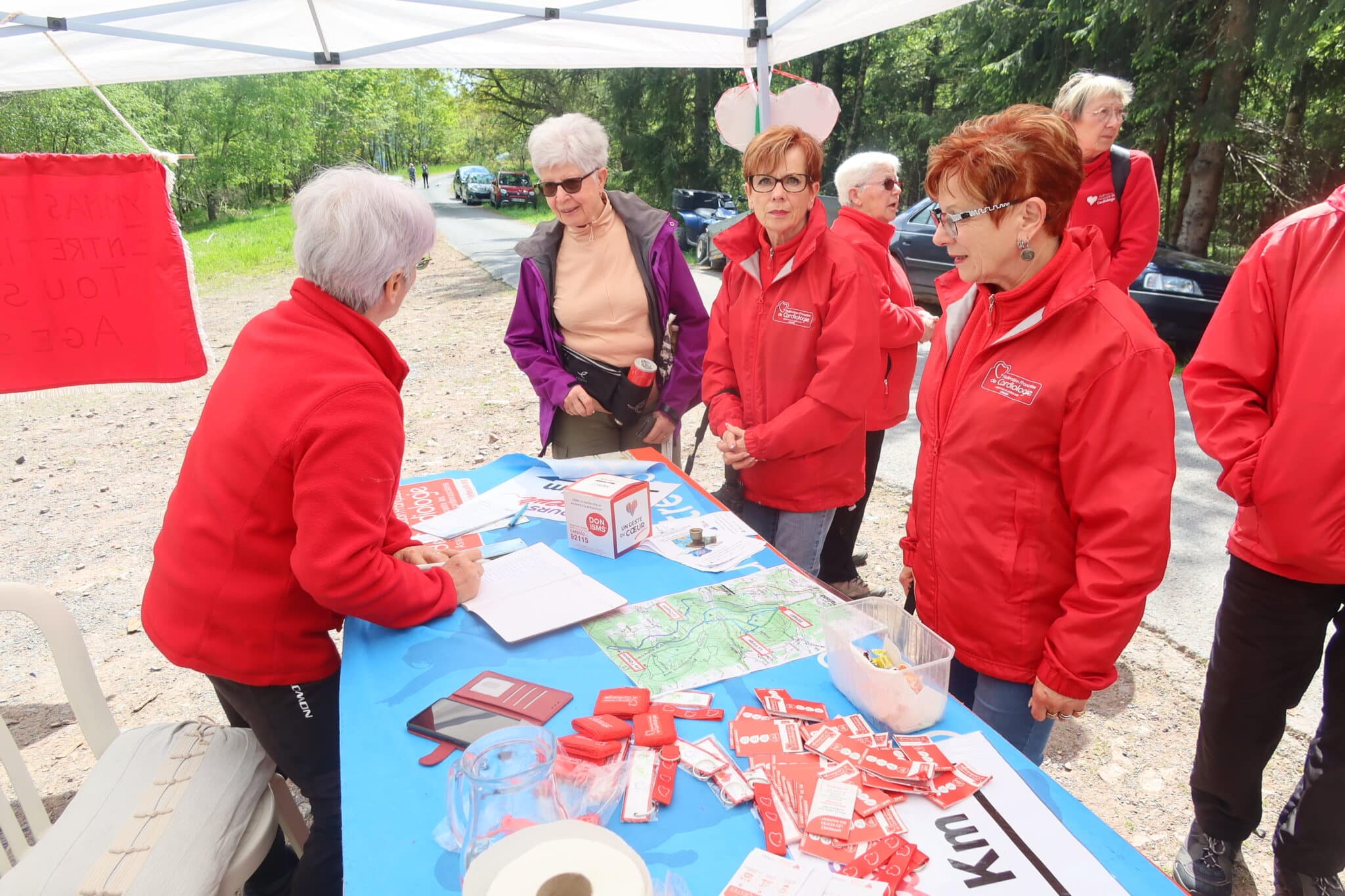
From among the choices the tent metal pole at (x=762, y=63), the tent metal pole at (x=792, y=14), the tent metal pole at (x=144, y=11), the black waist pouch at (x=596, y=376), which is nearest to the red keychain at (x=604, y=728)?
the black waist pouch at (x=596, y=376)

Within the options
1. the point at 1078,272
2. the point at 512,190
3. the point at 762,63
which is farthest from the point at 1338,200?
the point at 512,190

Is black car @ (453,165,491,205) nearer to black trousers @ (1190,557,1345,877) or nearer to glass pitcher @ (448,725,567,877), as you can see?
black trousers @ (1190,557,1345,877)

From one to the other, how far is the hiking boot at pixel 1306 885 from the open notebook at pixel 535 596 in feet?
5.80

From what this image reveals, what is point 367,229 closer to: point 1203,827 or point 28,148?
point 1203,827

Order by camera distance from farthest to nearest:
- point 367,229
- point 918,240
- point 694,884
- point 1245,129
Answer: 1. point 1245,129
2. point 918,240
3. point 367,229
4. point 694,884

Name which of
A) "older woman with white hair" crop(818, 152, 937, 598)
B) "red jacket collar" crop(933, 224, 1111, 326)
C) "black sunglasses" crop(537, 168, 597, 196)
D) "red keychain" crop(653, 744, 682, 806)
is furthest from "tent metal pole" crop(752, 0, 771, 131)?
"red keychain" crop(653, 744, 682, 806)

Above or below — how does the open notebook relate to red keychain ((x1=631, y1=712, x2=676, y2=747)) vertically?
below

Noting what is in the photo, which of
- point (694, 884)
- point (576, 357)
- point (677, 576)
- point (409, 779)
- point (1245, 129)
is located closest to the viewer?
point (694, 884)

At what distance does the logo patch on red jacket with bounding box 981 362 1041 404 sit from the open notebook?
91 cm

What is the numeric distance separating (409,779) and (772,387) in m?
1.57

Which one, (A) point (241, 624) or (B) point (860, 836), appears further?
(A) point (241, 624)

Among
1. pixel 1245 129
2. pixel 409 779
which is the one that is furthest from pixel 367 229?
pixel 1245 129

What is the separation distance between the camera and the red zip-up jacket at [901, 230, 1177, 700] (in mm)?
1367

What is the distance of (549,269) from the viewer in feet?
9.27
